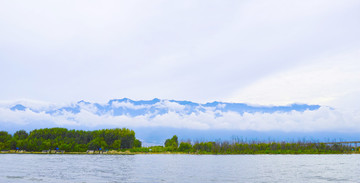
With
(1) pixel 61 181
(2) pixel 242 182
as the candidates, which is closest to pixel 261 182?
(2) pixel 242 182

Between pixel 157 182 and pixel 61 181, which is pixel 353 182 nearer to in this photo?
pixel 157 182

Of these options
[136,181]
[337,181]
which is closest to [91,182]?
[136,181]

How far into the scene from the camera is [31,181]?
53438mm

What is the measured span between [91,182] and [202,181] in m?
19.5

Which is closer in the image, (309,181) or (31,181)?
(31,181)

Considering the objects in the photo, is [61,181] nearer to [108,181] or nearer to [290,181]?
[108,181]

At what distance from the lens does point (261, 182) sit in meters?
55.7

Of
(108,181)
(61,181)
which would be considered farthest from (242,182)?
(61,181)

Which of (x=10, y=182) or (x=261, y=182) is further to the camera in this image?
(x=261, y=182)

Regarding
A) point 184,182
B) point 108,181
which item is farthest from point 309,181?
point 108,181

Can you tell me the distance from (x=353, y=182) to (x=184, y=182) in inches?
1201

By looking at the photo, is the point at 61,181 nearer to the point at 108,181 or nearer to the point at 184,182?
the point at 108,181

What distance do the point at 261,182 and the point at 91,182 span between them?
29.9 m

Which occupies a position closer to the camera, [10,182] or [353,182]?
[10,182]
